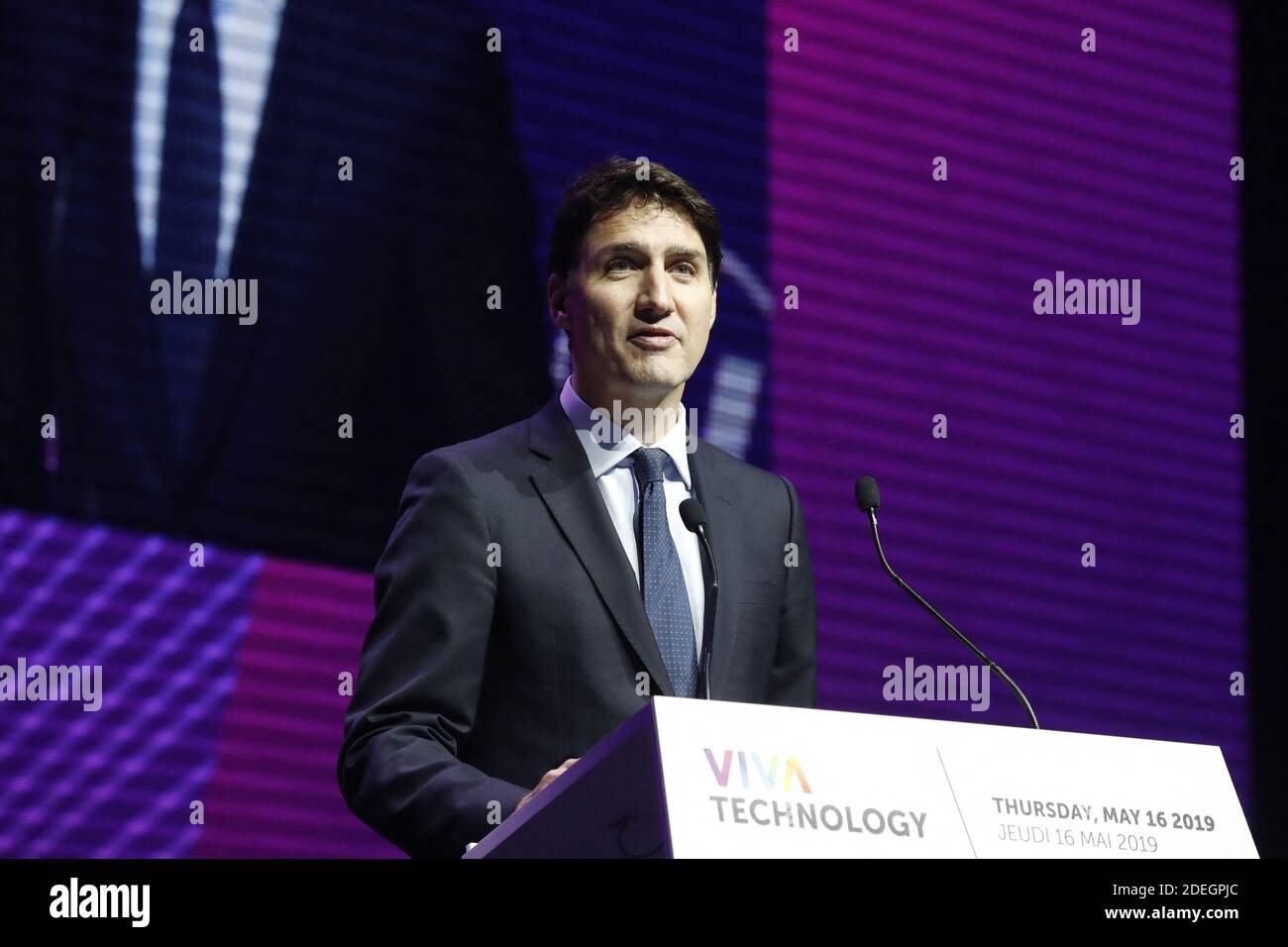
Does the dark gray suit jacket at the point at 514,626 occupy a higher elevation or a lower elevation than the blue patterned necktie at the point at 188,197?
lower

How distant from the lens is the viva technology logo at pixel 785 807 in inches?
57.9

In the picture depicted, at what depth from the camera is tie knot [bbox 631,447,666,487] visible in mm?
2570

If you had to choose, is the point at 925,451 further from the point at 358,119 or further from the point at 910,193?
the point at 358,119

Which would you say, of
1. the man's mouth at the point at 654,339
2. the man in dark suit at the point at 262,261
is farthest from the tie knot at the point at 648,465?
the man in dark suit at the point at 262,261

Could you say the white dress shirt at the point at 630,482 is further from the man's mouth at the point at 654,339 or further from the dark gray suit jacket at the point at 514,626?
the man's mouth at the point at 654,339

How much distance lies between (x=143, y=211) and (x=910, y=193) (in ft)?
5.77

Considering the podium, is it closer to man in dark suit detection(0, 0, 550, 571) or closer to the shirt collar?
the shirt collar

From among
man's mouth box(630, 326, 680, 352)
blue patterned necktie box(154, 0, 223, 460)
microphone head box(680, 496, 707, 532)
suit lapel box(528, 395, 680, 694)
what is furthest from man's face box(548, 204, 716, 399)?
blue patterned necktie box(154, 0, 223, 460)

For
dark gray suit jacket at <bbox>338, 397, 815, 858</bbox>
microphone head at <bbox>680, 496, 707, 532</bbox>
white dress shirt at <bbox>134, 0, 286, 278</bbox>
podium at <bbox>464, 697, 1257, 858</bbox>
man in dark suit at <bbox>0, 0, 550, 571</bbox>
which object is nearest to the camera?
podium at <bbox>464, 697, 1257, 858</bbox>

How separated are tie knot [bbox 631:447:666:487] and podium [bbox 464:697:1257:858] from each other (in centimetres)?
97

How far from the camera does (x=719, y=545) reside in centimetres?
258

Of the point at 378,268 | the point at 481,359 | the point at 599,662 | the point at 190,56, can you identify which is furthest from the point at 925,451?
the point at 190,56

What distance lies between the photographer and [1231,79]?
4.10 metres

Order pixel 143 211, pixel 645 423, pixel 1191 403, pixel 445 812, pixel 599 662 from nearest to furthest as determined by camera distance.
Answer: pixel 445 812, pixel 599 662, pixel 645 423, pixel 143 211, pixel 1191 403
